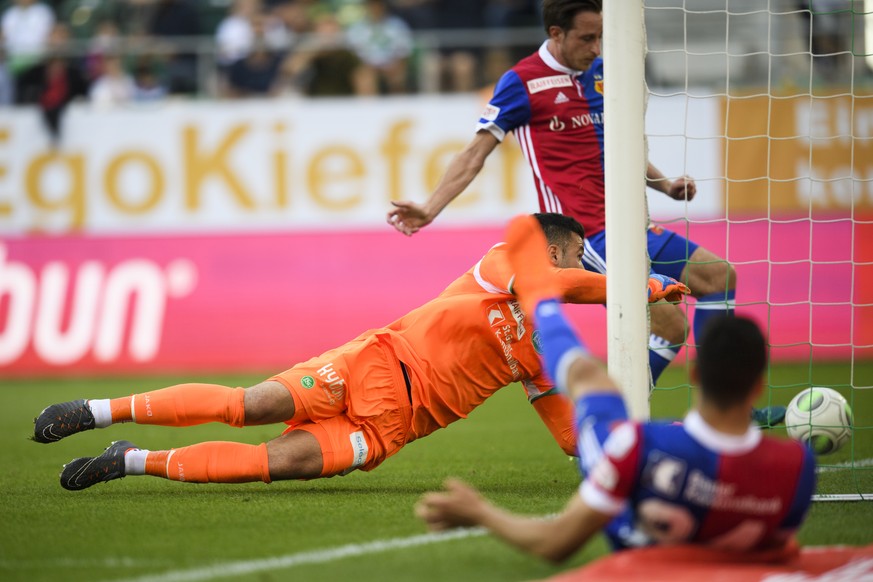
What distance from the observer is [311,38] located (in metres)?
14.1

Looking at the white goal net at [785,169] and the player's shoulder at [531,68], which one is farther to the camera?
the white goal net at [785,169]

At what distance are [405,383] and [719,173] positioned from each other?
8.53 m

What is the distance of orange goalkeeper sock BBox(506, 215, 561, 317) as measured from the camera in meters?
4.10

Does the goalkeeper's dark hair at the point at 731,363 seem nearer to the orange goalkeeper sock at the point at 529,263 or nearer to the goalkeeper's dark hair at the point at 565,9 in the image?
the orange goalkeeper sock at the point at 529,263

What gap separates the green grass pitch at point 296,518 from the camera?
3809 millimetres

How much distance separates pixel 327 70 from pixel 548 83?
8.13m

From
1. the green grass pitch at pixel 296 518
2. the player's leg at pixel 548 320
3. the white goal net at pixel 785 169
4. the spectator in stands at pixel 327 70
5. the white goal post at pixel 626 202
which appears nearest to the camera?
the player's leg at pixel 548 320

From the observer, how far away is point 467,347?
521 cm

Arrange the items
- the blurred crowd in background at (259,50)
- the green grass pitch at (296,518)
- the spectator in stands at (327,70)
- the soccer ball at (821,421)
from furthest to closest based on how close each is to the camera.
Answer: the blurred crowd in background at (259,50)
the spectator in stands at (327,70)
the soccer ball at (821,421)
the green grass pitch at (296,518)

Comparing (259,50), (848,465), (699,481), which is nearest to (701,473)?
(699,481)

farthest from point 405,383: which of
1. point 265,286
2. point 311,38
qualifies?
point 311,38

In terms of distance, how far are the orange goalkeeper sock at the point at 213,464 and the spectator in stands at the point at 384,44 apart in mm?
9395

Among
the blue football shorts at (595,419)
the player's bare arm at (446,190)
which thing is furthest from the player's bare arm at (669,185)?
the blue football shorts at (595,419)

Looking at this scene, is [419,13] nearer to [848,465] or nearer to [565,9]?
[565,9]
